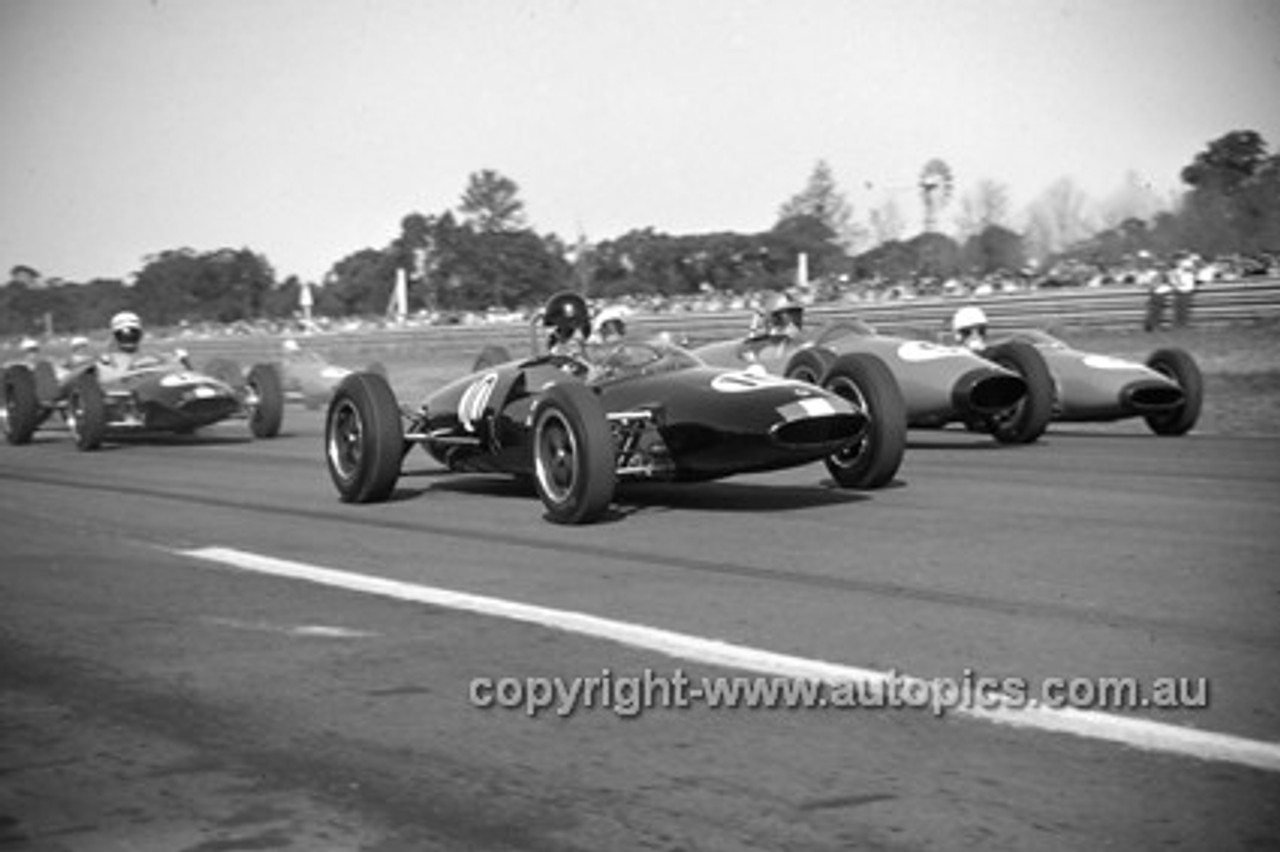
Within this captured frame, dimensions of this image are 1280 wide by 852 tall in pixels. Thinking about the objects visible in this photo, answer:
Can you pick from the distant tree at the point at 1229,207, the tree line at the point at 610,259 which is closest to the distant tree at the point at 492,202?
the tree line at the point at 610,259

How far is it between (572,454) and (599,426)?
0.50 meters

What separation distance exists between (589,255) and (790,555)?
226 ft

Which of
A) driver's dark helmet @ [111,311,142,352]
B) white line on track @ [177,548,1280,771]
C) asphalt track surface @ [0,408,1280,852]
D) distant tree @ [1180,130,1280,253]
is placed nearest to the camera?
asphalt track surface @ [0,408,1280,852]

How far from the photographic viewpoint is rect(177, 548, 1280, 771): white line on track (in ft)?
13.3

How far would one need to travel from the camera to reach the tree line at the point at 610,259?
38.4 metres

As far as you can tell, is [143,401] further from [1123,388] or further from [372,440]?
[1123,388]

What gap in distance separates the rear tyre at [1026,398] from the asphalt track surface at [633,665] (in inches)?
127

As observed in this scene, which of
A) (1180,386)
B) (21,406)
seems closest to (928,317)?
(1180,386)

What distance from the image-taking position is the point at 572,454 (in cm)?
927

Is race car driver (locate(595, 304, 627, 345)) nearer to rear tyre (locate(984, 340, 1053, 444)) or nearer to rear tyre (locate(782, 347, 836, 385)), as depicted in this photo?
rear tyre (locate(782, 347, 836, 385))

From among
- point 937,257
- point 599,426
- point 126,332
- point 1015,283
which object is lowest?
point 599,426

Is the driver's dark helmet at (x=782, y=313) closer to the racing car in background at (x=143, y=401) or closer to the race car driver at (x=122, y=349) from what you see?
the racing car in background at (x=143, y=401)

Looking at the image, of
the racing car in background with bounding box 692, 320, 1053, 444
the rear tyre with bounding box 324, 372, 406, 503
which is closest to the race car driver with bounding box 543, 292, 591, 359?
the rear tyre with bounding box 324, 372, 406, 503

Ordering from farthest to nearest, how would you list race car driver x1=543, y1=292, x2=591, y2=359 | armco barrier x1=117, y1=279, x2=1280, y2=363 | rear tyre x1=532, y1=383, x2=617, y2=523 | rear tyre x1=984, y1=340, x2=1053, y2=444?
armco barrier x1=117, y1=279, x2=1280, y2=363, rear tyre x1=984, y1=340, x2=1053, y2=444, race car driver x1=543, y1=292, x2=591, y2=359, rear tyre x1=532, y1=383, x2=617, y2=523
